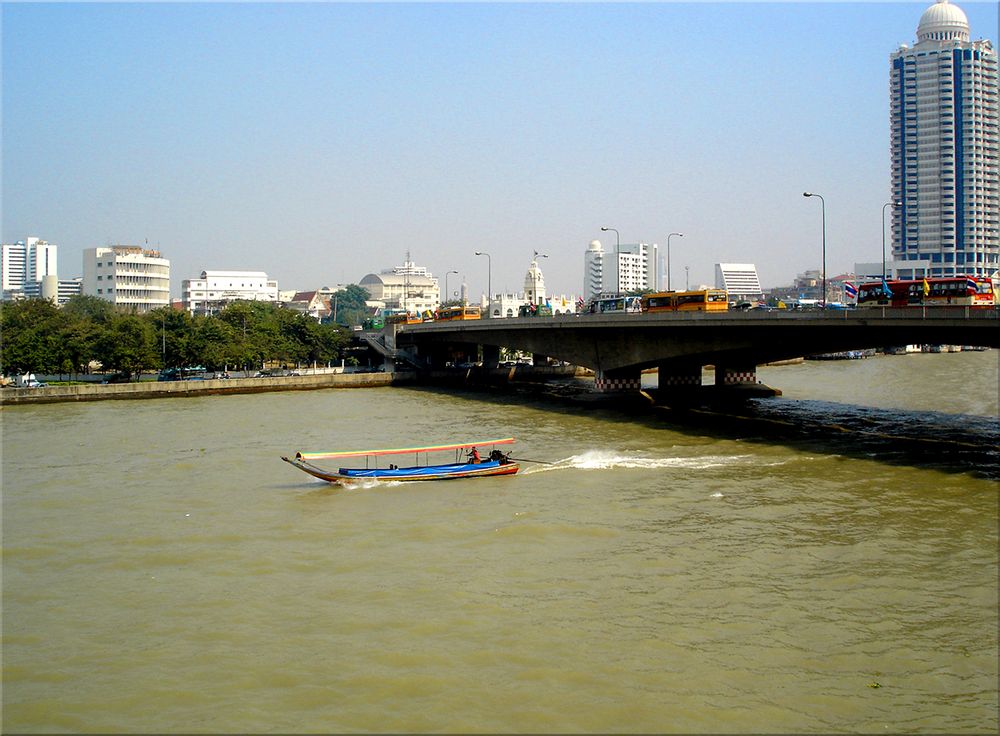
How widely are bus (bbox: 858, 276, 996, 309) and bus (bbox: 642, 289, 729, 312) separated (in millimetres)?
6929

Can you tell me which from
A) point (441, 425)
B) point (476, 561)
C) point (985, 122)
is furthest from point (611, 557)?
point (985, 122)

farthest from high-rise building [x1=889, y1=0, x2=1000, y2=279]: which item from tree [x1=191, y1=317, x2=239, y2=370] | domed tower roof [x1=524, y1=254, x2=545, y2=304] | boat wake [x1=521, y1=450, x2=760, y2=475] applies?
boat wake [x1=521, y1=450, x2=760, y2=475]

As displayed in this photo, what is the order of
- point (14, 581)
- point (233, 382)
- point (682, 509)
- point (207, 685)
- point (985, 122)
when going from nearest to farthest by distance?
1. point (207, 685)
2. point (14, 581)
3. point (682, 509)
4. point (233, 382)
5. point (985, 122)

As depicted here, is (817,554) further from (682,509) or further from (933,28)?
(933,28)

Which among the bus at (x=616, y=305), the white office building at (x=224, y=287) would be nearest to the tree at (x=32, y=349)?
the bus at (x=616, y=305)

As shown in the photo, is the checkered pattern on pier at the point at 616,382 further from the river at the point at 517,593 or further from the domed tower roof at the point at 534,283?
the domed tower roof at the point at 534,283

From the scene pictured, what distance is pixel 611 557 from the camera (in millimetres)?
20547

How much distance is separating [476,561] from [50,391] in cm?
4400

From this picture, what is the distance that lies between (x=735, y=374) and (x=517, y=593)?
4410cm

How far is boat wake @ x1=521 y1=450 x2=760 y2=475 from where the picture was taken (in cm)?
3156

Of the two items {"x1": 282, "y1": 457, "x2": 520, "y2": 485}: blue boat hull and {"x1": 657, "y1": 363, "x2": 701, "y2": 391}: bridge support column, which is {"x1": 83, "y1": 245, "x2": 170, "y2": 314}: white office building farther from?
{"x1": 282, "y1": 457, "x2": 520, "y2": 485}: blue boat hull

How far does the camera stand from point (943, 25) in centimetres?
18812

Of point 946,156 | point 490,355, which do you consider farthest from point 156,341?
point 946,156

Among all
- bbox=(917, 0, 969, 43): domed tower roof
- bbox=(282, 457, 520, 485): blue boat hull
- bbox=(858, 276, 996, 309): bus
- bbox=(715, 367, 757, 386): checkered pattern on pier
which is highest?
bbox=(917, 0, 969, 43): domed tower roof
